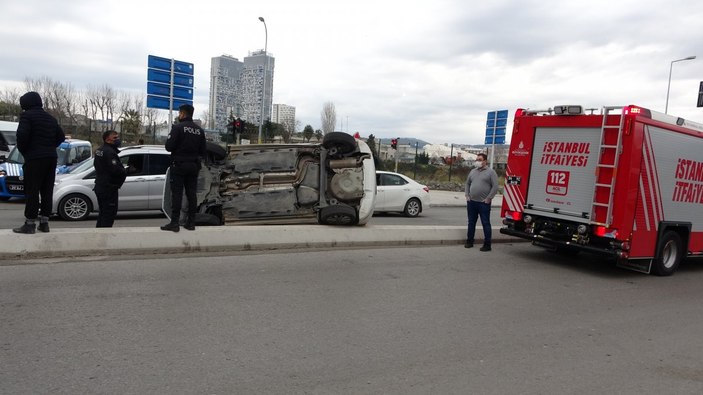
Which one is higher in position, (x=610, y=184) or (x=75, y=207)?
(x=610, y=184)

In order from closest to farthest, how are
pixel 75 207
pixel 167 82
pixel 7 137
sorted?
1. pixel 75 207
2. pixel 7 137
3. pixel 167 82

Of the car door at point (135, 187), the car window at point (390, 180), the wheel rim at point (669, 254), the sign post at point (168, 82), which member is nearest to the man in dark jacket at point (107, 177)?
the car door at point (135, 187)

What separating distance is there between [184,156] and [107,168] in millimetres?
1680

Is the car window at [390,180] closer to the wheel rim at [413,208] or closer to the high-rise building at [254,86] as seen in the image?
the wheel rim at [413,208]

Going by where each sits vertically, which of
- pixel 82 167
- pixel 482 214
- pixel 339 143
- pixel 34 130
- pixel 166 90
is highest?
pixel 166 90

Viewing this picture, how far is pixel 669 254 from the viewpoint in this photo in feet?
29.1

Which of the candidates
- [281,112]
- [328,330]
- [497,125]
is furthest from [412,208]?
[281,112]

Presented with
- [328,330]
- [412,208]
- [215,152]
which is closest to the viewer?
[328,330]

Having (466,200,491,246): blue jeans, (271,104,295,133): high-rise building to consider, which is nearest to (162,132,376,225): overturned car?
(466,200,491,246): blue jeans

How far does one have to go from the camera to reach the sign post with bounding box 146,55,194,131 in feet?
69.7

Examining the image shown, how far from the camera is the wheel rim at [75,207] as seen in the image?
11320mm

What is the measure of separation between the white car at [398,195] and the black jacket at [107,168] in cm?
848

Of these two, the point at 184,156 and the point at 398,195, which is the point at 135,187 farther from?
the point at 398,195

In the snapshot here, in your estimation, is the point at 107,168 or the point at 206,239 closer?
the point at 206,239
